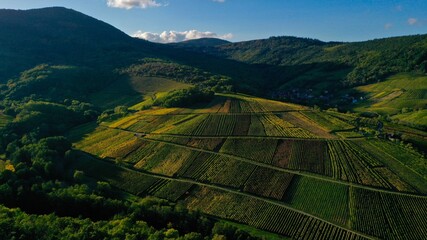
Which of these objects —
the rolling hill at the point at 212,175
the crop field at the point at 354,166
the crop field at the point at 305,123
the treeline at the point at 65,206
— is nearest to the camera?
the treeline at the point at 65,206

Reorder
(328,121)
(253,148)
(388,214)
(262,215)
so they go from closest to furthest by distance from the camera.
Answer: (388,214) < (262,215) < (253,148) < (328,121)

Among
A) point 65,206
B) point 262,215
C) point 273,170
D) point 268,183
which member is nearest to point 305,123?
point 273,170

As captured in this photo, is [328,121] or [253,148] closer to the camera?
[253,148]

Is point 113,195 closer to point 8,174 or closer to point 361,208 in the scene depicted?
point 8,174

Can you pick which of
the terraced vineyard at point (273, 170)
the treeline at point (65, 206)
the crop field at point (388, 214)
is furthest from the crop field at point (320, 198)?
the treeline at point (65, 206)

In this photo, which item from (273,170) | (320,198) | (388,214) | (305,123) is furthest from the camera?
(305,123)

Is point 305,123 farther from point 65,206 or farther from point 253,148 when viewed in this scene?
point 65,206

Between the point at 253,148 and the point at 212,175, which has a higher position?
the point at 253,148

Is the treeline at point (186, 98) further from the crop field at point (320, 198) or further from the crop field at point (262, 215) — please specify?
the crop field at point (320, 198)

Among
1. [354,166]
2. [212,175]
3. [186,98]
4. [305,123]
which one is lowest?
[212,175]
